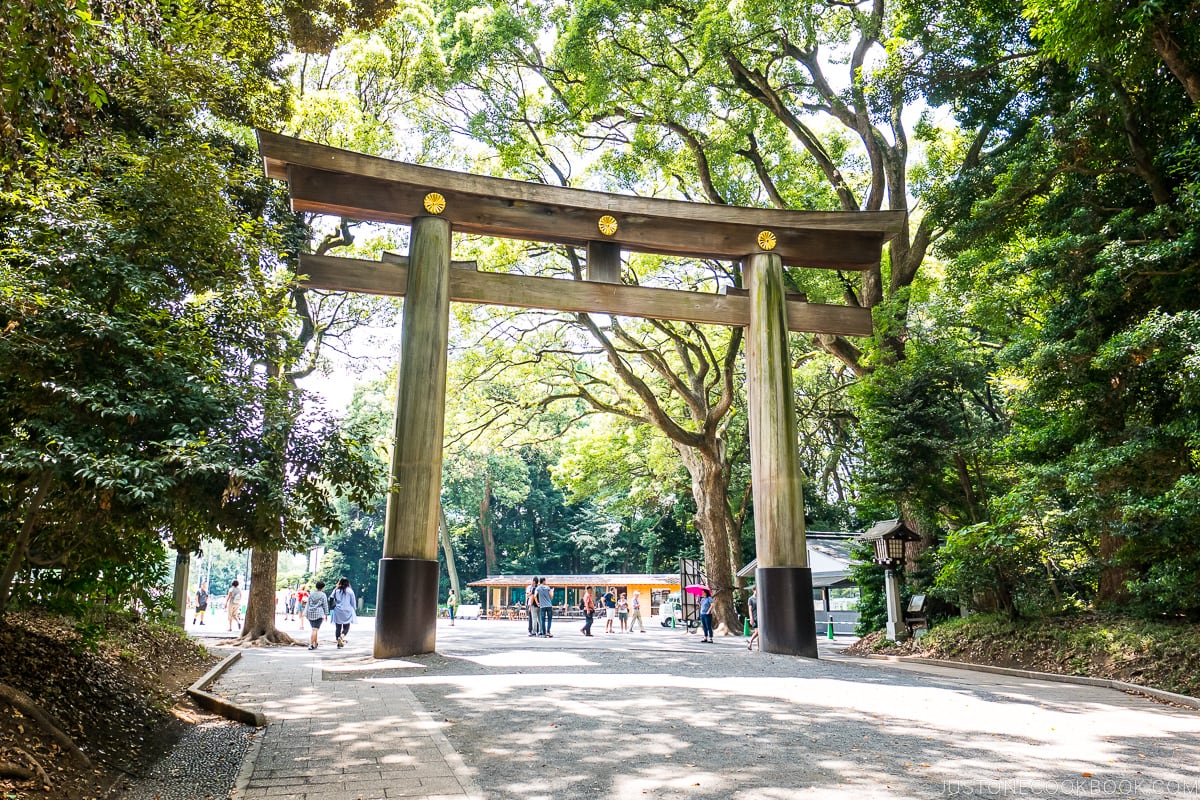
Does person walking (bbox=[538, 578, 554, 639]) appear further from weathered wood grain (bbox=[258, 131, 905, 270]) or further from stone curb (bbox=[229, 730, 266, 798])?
stone curb (bbox=[229, 730, 266, 798])

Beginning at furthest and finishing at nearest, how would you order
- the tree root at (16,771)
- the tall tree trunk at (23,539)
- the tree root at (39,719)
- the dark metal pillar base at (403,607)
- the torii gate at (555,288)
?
the torii gate at (555,288) < the dark metal pillar base at (403,607) < the tree root at (39,719) < the tall tree trunk at (23,539) < the tree root at (16,771)

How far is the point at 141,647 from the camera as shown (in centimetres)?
992

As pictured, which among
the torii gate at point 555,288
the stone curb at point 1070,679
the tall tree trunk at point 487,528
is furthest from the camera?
the tall tree trunk at point 487,528

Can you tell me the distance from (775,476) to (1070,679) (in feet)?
15.0

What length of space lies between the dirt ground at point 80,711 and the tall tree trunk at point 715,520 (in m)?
13.5

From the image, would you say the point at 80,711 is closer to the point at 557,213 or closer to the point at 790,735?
the point at 790,735

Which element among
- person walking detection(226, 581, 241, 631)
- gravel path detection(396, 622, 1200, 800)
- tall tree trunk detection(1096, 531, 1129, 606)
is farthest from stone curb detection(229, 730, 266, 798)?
person walking detection(226, 581, 241, 631)

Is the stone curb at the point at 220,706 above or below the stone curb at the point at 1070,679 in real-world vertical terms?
above

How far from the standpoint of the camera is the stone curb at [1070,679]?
26.5 feet

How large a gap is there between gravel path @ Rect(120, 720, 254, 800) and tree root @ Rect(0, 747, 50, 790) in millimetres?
495

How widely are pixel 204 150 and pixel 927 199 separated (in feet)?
37.2

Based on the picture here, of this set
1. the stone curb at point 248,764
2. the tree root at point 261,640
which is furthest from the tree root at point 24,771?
the tree root at point 261,640

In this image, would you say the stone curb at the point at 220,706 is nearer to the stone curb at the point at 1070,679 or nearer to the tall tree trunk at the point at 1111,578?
the stone curb at the point at 1070,679

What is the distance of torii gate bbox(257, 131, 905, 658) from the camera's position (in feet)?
31.3
